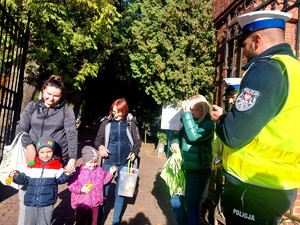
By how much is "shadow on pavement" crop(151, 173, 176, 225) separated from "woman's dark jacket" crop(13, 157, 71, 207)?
204 cm

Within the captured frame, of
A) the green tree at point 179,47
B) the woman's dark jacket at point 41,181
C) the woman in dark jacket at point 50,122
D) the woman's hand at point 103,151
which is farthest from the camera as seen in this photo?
the green tree at point 179,47

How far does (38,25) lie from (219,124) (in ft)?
19.4

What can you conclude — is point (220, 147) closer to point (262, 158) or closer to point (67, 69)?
point (262, 158)

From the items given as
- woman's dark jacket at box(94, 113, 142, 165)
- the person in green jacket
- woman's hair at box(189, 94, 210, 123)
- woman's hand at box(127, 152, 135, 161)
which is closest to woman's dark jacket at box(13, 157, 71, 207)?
woman's dark jacket at box(94, 113, 142, 165)

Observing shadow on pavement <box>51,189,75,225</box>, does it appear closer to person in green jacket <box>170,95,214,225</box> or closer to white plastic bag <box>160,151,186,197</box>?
white plastic bag <box>160,151,186,197</box>

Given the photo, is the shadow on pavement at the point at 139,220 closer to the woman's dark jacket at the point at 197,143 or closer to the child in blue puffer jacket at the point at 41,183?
the child in blue puffer jacket at the point at 41,183

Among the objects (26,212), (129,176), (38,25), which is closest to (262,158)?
(129,176)

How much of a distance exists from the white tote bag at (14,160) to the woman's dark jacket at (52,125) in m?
0.07

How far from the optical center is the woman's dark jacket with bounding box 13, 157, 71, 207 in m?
2.31

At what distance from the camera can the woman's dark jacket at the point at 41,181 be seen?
2311mm

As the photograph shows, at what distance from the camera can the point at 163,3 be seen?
8.81 meters

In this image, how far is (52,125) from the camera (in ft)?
8.43

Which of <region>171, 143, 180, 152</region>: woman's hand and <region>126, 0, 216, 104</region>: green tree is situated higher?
<region>126, 0, 216, 104</region>: green tree

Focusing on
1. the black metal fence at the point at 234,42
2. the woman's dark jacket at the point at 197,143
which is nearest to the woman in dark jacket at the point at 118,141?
the woman's dark jacket at the point at 197,143
